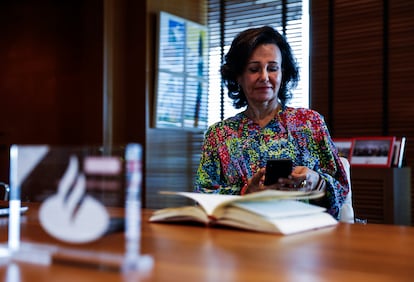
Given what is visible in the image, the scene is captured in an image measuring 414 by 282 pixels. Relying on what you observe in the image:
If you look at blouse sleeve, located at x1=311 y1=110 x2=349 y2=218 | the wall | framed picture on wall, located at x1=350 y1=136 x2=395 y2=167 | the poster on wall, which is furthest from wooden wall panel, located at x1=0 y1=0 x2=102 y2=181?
blouse sleeve, located at x1=311 y1=110 x2=349 y2=218

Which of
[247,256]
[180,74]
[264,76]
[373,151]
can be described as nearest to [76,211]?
[247,256]

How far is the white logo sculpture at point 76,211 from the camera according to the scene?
75cm

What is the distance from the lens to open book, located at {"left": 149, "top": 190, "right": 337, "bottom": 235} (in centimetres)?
114

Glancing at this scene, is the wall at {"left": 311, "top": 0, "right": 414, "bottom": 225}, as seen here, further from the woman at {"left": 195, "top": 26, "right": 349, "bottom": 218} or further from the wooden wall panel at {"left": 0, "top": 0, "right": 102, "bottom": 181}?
the wooden wall panel at {"left": 0, "top": 0, "right": 102, "bottom": 181}

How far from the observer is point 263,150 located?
2039 mm

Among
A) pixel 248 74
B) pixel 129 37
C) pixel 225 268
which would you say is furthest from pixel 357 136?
pixel 225 268

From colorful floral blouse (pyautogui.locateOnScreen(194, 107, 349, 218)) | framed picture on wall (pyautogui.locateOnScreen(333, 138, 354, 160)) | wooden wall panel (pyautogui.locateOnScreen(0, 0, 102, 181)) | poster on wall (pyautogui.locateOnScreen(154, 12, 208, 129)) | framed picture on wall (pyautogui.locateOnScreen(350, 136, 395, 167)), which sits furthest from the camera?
wooden wall panel (pyautogui.locateOnScreen(0, 0, 102, 181))

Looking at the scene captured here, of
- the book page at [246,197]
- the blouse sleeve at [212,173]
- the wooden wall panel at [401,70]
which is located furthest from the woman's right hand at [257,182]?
the wooden wall panel at [401,70]

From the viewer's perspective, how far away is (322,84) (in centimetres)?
365

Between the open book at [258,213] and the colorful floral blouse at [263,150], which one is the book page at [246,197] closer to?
the open book at [258,213]

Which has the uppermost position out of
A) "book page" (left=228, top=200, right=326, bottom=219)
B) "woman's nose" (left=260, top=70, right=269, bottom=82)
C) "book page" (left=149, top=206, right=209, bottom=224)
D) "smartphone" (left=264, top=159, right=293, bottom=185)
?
"woman's nose" (left=260, top=70, right=269, bottom=82)

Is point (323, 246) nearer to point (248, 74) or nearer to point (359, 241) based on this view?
point (359, 241)

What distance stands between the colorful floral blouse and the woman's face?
100mm

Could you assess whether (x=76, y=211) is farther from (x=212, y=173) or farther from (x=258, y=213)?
(x=212, y=173)
